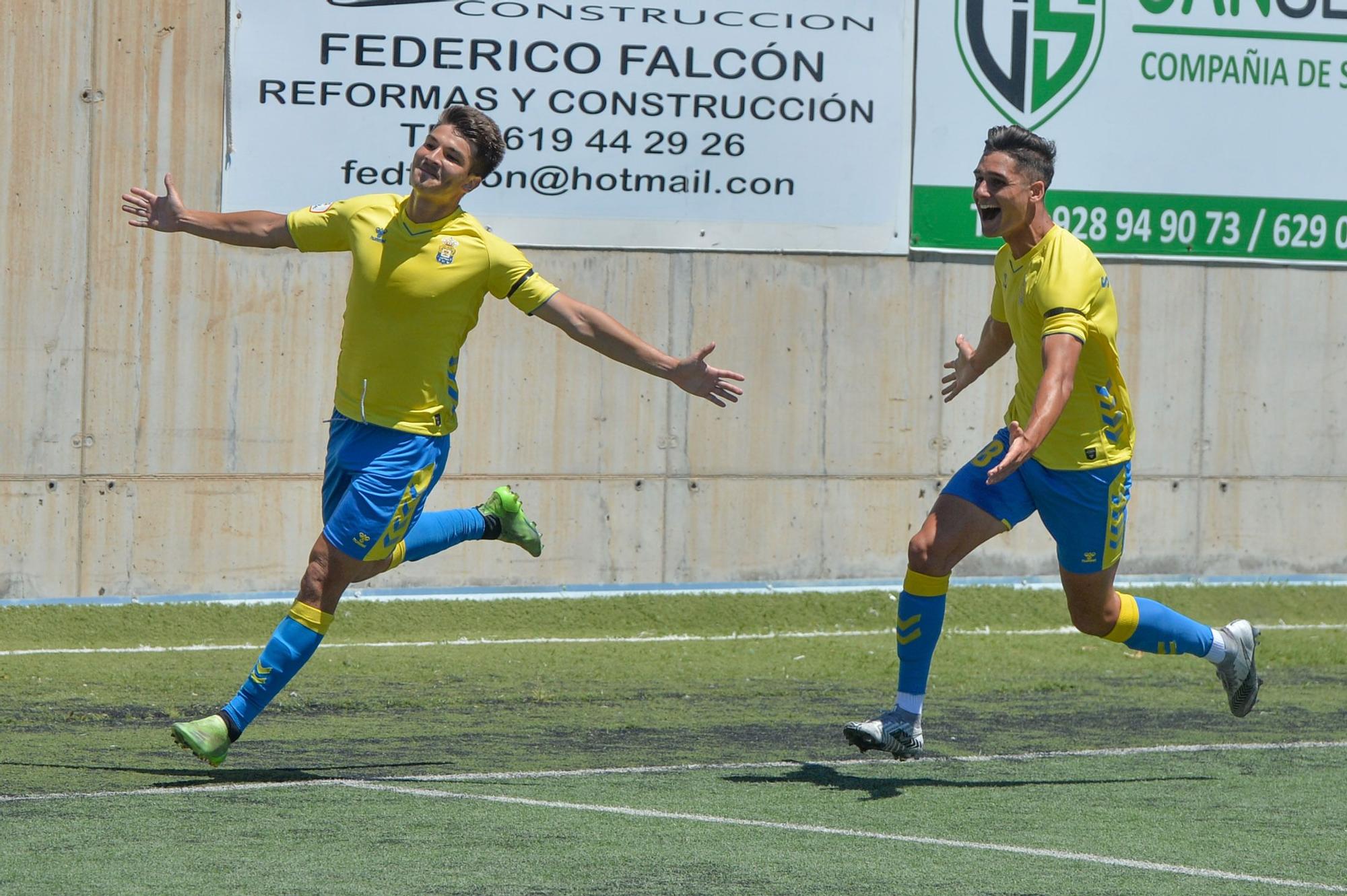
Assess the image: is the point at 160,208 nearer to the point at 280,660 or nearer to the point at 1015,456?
the point at 280,660

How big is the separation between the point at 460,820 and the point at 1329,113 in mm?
9452

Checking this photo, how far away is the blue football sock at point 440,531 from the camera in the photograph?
7.67 meters

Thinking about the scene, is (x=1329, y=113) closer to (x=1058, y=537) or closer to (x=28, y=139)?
(x=1058, y=537)

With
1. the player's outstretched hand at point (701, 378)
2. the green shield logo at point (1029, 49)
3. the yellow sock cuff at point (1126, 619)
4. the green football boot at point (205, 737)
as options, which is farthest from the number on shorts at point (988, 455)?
the green shield logo at point (1029, 49)

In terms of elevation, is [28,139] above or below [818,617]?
above

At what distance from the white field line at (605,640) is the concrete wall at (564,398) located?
0.86 meters

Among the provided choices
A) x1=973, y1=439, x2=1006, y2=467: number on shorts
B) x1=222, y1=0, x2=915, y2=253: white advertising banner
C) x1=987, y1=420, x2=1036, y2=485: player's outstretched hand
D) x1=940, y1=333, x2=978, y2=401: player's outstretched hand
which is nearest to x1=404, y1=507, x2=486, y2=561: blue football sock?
x1=940, y1=333, x2=978, y2=401: player's outstretched hand

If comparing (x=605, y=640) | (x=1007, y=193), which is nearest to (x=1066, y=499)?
(x=1007, y=193)

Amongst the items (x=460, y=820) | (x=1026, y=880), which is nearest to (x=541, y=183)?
(x=460, y=820)

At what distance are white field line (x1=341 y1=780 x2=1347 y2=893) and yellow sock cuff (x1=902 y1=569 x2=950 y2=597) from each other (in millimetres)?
1339

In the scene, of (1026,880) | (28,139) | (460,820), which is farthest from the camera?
(28,139)

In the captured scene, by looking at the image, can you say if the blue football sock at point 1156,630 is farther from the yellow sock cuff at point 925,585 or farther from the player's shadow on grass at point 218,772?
the player's shadow on grass at point 218,772

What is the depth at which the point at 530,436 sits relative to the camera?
11.8 metres

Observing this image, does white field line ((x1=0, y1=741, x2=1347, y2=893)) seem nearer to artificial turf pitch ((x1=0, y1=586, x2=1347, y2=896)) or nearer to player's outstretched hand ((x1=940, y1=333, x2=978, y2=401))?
artificial turf pitch ((x1=0, y1=586, x2=1347, y2=896))
